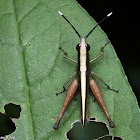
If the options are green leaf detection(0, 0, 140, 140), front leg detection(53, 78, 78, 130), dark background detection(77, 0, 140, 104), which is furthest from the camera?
dark background detection(77, 0, 140, 104)

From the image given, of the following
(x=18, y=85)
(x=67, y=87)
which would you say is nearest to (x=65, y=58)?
(x=67, y=87)

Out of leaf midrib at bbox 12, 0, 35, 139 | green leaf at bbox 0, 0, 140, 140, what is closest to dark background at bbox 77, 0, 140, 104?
green leaf at bbox 0, 0, 140, 140

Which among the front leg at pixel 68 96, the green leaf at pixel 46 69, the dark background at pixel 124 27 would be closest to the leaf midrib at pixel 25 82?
the green leaf at pixel 46 69

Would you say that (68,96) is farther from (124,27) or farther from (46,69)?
(124,27)

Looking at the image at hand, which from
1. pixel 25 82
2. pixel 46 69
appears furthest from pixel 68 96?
pixel 25 82

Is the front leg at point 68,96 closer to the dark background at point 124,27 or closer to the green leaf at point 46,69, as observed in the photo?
the green leaf at point 46,69

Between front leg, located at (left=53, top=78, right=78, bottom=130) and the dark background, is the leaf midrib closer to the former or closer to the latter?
front leg, located at (left=53, top=78, right=78, bottom=130)
